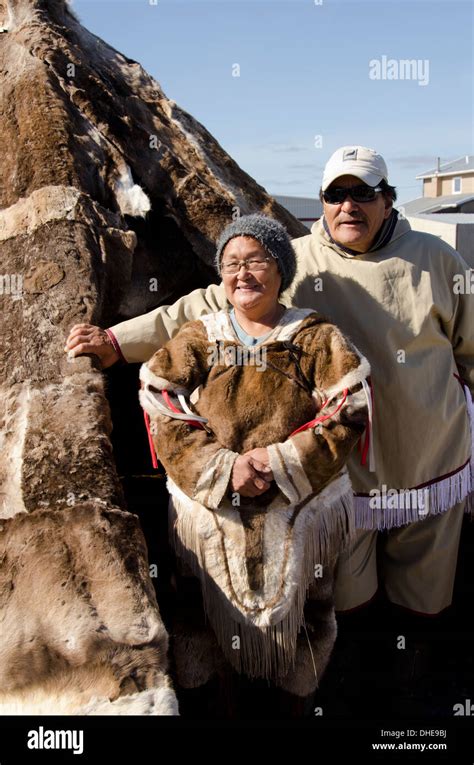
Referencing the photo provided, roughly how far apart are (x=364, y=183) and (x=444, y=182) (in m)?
32.8

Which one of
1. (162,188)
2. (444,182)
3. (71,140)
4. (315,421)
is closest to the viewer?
(315,421)

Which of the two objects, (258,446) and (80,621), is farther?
(258,446)

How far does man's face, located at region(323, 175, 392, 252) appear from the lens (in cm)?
323

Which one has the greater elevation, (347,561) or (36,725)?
(347,561)

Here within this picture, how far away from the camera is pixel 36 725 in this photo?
8.19 feet

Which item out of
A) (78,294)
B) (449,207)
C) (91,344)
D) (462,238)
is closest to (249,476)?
(91,344)

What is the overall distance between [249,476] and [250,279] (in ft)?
2.22

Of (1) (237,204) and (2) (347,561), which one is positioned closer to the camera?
(2) (347,561)

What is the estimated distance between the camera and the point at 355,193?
321 cm

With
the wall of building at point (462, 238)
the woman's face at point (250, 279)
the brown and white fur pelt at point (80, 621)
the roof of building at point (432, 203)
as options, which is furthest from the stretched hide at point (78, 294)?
the roof of building at point (432, 203)

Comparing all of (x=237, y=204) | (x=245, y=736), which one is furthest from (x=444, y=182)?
(x=245, y=736)

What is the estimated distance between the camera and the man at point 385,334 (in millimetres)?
3201

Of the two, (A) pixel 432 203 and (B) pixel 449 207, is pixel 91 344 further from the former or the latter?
(A) pixel 432 203

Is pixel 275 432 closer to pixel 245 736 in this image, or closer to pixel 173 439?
pixel 173 439
